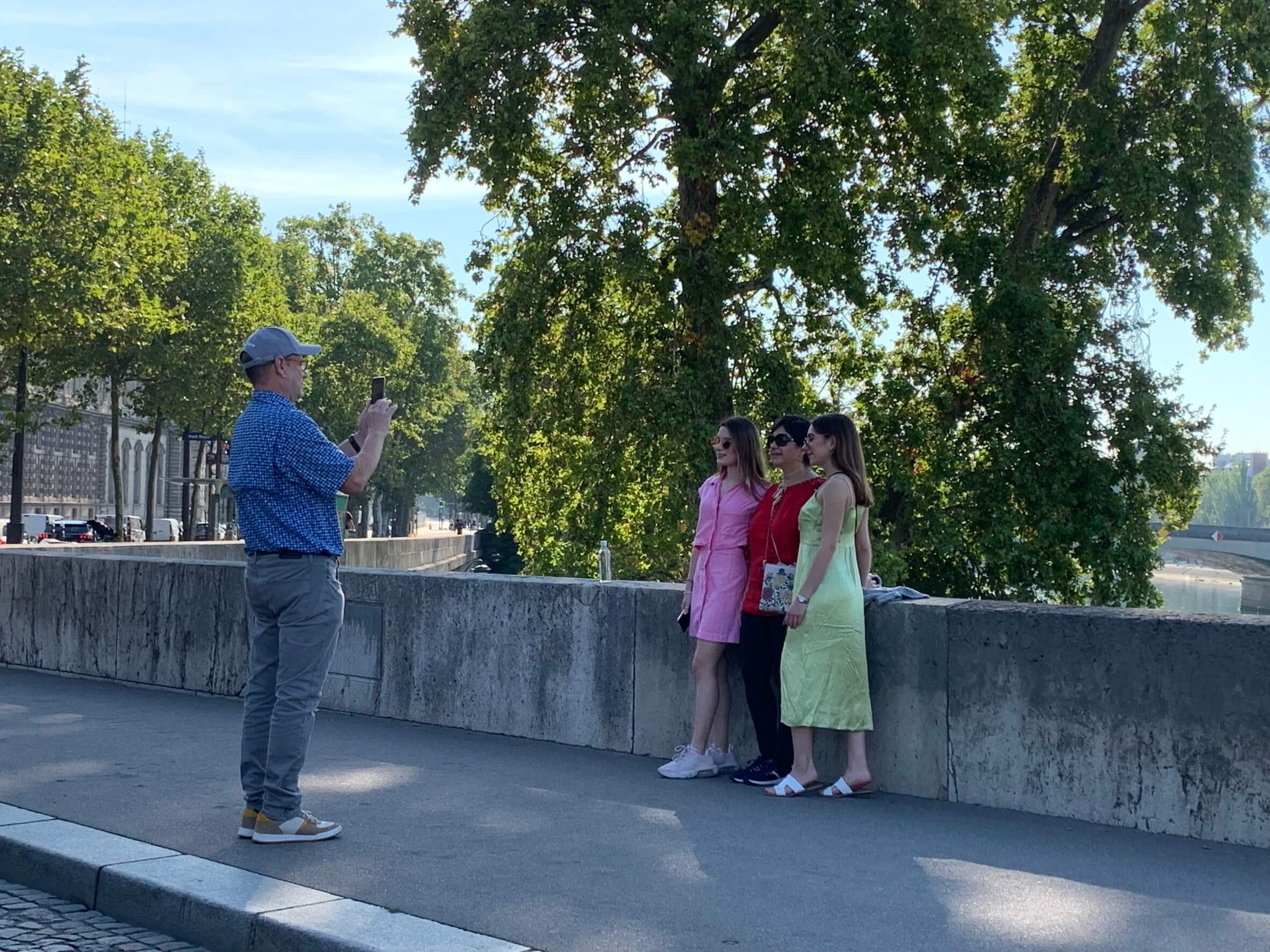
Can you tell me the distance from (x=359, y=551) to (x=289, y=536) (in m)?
34.8

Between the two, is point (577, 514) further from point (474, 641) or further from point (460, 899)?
point (460, 899)

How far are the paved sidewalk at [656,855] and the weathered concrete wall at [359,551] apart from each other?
3857mm

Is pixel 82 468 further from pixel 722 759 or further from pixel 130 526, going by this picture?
pixel 722 759

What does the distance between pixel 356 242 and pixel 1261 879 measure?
289ft

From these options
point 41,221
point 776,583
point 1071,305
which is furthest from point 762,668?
point 41,221

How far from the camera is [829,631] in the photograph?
7266 millimetres

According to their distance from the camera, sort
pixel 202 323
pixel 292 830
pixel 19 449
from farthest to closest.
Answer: pixel 202 323 → pixel 19 449 → pixel 292 830

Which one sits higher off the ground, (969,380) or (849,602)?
(969,380)

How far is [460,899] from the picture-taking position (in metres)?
5.12

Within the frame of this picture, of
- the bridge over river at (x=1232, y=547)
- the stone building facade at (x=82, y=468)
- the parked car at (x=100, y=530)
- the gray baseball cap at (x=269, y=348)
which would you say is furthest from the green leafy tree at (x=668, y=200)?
the bridge over river at (x=1232, y=547)

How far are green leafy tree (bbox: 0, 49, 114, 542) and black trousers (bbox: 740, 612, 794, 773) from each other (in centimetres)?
2971

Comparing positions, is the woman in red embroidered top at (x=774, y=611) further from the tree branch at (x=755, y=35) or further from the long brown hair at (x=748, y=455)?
the tree branch at (x=755, y=35)

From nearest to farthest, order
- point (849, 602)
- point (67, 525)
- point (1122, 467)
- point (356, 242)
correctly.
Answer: point (849, 602)
point (1122, 467)
point (67, 525)
point (356, 242)

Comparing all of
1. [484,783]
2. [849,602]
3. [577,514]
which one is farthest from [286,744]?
[577,514]
